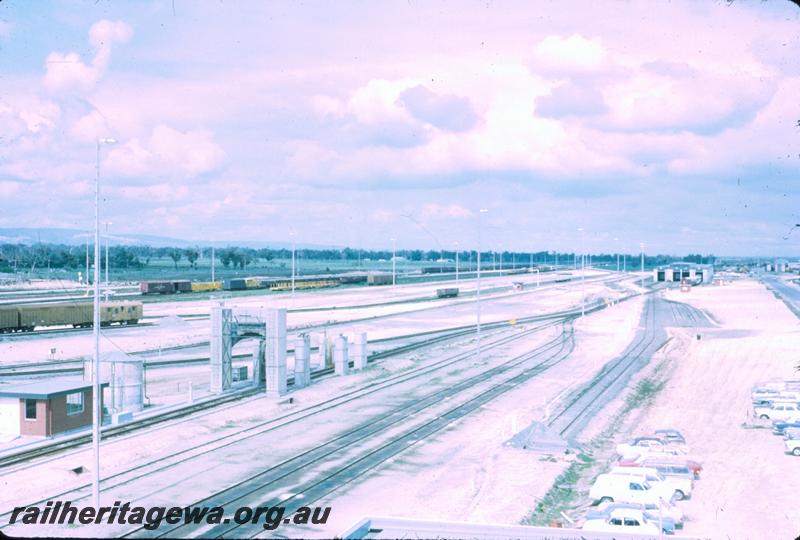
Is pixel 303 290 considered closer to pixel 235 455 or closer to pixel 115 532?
pixel 235 455

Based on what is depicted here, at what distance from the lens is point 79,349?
63500 millimetres

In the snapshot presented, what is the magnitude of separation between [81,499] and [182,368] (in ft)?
96.2

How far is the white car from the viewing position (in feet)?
72.5

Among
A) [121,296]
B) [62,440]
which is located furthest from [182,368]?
[121,296]

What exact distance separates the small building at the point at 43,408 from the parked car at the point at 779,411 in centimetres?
3377

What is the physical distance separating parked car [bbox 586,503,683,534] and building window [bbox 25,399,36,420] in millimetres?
24032

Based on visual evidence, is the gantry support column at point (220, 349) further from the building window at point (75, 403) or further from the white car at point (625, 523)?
the white car at point (625, 523)

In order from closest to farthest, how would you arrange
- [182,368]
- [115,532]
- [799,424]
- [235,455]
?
[115,532] → [235,455] → [799,424] → [182,368]

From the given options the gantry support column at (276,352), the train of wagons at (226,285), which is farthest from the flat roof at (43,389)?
the train of wagons at (226,285)

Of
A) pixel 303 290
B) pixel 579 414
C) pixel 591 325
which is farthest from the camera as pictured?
pixel 303 290

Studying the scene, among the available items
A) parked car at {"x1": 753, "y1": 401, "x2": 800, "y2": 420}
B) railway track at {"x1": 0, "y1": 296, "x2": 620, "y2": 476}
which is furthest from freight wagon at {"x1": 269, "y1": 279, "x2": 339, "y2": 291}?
parked car at {"x1": 753, "y1": 401, "x2": 800, "y2": 420}

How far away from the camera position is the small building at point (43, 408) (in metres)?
33.1

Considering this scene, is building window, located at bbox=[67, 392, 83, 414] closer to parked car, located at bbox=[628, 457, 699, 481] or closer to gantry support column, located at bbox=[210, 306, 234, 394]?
gantry support column, located at bbox=[210, 306, 234, 394]

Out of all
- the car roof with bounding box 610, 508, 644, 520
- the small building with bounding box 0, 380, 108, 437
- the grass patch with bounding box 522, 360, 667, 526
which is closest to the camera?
the car roof with bounding box 610, 508, 644, 520
